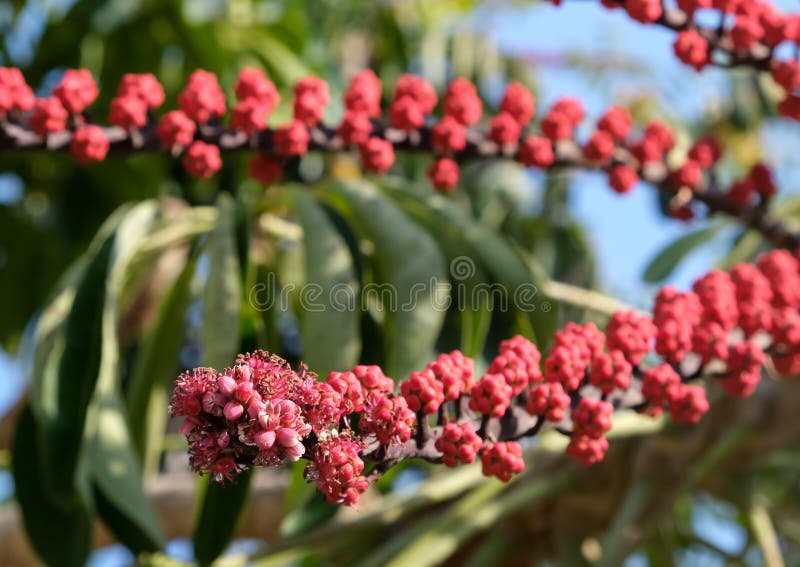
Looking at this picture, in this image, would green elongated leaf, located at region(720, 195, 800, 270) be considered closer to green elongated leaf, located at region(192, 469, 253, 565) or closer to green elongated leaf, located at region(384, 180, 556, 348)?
green elongated leaf, located at region(384, 180, 556, 348)

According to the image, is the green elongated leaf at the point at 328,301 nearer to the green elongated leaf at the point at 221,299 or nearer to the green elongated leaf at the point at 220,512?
the green elongated leaf at the point at 221,299

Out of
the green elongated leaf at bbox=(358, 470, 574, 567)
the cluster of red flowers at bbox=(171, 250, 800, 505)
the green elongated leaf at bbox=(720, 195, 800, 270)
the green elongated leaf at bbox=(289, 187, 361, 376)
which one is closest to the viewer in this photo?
the cluster of red flowers at bbox=(171, 250, 800, 505)

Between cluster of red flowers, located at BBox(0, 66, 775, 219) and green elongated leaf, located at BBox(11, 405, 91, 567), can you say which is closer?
cluster of red flowers, located at BBox(0, 66, 775, 219)

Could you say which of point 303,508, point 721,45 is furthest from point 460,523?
Answer: point 721,45

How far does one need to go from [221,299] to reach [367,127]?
363 millimetres

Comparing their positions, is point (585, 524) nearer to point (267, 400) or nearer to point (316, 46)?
point (316, 46)

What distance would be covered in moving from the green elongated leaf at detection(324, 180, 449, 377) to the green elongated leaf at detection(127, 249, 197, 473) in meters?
0.34

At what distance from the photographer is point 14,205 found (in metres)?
3.53

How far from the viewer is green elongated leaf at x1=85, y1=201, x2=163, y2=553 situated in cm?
175

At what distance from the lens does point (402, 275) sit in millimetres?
1809

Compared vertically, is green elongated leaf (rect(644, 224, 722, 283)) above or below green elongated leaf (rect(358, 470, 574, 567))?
above

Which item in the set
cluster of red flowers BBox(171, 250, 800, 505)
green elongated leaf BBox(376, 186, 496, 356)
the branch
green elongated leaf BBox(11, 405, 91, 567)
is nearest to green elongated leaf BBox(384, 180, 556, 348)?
green elongated leaf BBox(376, 186, 496, 356)

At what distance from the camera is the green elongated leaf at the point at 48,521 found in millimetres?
1841

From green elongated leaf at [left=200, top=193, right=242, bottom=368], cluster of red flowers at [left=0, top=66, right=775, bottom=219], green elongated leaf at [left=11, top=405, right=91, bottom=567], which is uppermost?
cluster of red flowers at [left=0, top=66, right=775, bottom=219]
